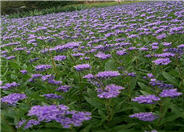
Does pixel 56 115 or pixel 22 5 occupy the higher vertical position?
pixel 22 5

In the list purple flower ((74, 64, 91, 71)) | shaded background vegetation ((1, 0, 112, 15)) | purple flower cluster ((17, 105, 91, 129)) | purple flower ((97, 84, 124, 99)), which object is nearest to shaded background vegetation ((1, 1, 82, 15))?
shaded background vegetation ((1, 0, 112, 15))

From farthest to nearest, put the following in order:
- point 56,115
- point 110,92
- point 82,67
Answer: point 82,67, point 110,92, point 56,115

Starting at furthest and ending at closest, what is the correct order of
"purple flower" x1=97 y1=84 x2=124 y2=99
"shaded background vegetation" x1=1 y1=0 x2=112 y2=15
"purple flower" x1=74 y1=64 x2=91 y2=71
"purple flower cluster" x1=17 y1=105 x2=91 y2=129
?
1. "shaded background vegetation" x1=1 y1=0 x2=112 y2=15
2. "purple flower" x1=74 y1=64 x2=91 y2=71
3. "purple flower" x1=97 y1=84 x2=124 y2=99
4. "purple flower cluster" x1=17 y1=105 x2=91 y2=129

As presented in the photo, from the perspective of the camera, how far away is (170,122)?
241 cm

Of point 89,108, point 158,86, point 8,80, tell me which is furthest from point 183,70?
point 8,80

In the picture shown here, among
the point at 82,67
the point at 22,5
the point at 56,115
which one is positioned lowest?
the point at 56,115

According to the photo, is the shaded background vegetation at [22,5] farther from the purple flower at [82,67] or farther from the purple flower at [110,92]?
the purple flower at [110,92]

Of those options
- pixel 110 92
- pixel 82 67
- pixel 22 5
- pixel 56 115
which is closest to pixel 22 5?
pixel 22 5

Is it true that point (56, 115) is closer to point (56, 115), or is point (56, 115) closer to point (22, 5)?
point (56, 115)

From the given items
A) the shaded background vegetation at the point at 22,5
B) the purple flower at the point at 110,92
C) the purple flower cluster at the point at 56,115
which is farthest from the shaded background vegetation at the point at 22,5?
the purple flower cluster at the point at 56,115

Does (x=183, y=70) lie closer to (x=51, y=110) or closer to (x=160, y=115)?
(x=160, y=115)

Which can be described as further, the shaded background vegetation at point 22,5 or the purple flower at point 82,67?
the shaded background vegetation at point 22,5

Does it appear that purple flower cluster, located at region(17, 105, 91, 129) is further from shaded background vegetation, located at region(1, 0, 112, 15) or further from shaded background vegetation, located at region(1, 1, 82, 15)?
shaded background vegetation, located at region(1, 1, 82, 15)

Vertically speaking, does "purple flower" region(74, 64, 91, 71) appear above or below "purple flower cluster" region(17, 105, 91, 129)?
above
